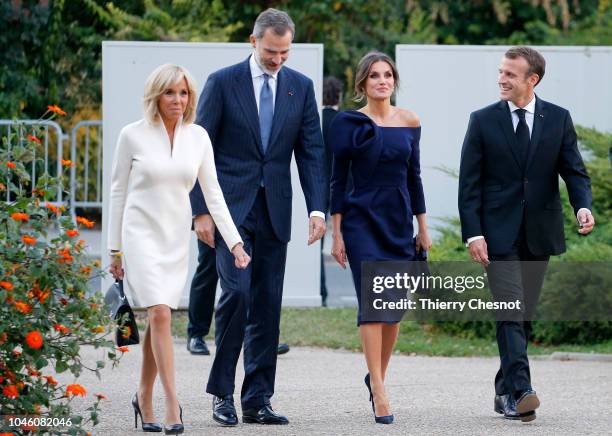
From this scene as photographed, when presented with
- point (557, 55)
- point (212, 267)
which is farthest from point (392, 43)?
point (212, 267)

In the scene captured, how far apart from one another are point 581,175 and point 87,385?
3.17m

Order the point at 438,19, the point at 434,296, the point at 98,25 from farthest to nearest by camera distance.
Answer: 1. the point at 438,19
2. the point at 98,25
3. the point at 434,296

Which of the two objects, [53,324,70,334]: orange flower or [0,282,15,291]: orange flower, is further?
[53,324,70,334]: orange flower

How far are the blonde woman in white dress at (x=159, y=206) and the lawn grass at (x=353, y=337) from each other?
4261 mm

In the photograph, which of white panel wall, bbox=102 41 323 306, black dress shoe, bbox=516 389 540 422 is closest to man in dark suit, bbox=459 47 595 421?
black dress shoe, bbox=516 389 540 422

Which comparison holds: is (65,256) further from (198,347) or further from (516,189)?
(198,347)

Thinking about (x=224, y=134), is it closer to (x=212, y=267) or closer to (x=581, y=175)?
(x=581, y=175)

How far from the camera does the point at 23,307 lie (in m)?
5.49

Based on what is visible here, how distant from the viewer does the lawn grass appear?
10633 mm

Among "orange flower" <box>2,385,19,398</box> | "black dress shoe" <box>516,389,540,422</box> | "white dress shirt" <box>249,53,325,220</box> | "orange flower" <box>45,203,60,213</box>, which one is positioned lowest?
"black dress shoe" <box>516,389,540,422</box>

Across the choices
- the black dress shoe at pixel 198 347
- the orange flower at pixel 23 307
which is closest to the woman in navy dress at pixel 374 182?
the orange flower at pixel 23 307

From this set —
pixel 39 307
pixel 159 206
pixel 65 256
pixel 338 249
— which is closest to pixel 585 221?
pixel 338 249

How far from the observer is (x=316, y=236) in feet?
23.5

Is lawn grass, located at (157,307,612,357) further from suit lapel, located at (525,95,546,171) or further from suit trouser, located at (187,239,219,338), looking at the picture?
suit lapel, located at (525,95,546,171)
